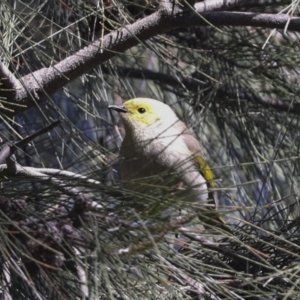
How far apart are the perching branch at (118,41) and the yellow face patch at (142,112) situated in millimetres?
771

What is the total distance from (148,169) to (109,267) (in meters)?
1.18

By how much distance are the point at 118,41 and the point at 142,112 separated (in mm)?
830

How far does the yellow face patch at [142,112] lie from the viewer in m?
2.98

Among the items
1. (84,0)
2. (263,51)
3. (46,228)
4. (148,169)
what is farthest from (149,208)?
(263,51)

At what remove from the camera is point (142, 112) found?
301 cm

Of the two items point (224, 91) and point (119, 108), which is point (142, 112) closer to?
point (119, 108)

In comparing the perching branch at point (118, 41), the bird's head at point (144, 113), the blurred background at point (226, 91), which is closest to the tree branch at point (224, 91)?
the blurred background at point (226, 91)

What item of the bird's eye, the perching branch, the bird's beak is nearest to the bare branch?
the perching branch

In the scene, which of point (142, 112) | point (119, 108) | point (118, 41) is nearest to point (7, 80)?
point (118, 41)

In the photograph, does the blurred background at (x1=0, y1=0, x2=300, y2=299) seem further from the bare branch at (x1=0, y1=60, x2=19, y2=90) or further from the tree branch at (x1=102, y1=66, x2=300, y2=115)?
the bare branch at (x1=0, y1=60, x2=19, y2=90)

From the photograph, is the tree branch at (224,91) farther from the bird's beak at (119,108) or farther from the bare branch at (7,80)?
the bare branch at (7,80)

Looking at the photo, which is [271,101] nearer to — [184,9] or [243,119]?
[243,119]

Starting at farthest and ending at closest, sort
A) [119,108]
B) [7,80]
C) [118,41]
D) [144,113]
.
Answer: [144,113], [119,108], [118,41], [7,80]

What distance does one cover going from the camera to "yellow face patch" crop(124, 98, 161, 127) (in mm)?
2980
